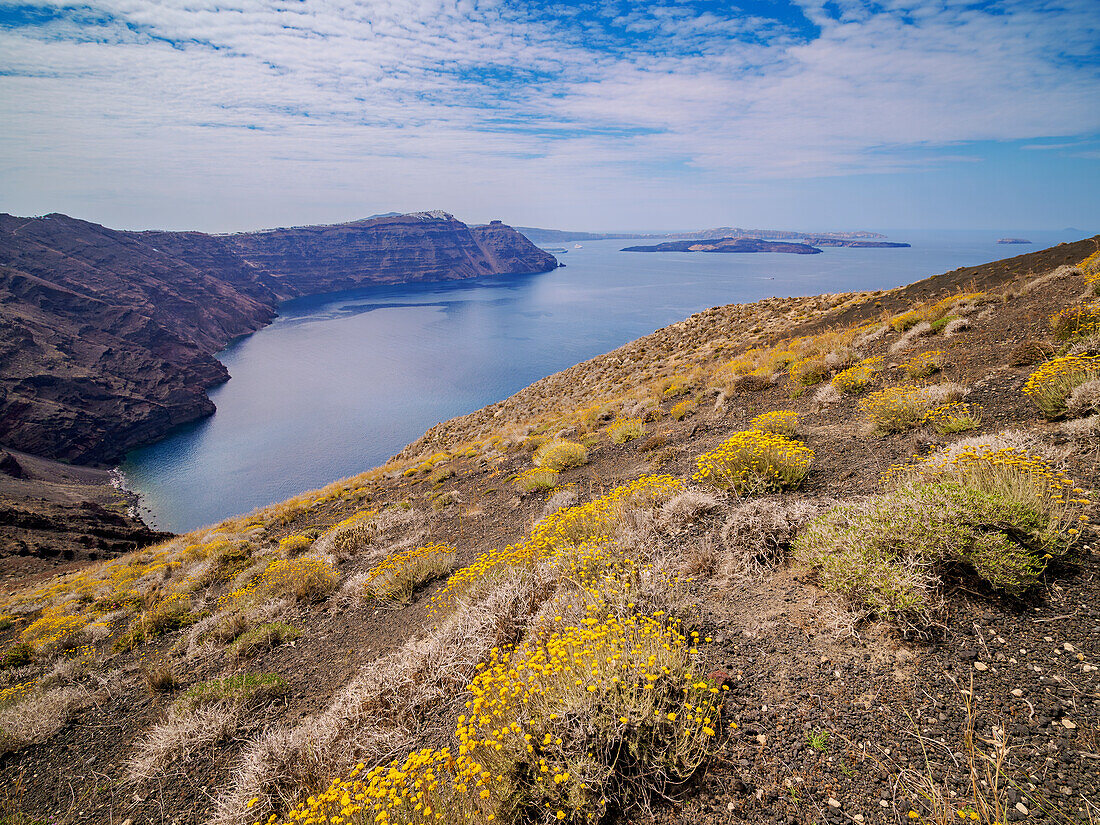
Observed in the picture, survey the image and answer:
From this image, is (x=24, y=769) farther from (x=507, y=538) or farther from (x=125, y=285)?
(x=125, y=285)

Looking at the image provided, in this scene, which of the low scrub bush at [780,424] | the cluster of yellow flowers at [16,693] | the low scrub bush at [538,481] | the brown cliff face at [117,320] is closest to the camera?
the cluster of yellow flowers at [16,693]

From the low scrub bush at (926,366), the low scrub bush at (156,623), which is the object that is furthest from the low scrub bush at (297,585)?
the low scrub bush at (926,366)

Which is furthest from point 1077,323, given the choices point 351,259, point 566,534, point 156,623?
point 351,259

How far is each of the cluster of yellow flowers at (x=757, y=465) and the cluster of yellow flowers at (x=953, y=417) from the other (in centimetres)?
186

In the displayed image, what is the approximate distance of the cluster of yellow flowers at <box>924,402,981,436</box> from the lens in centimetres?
610

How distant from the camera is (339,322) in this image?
359ft

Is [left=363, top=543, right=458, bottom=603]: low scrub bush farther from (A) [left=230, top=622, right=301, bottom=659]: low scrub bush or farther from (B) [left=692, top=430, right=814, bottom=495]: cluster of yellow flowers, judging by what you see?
(B) [left=692, top=430, right=814, bottom=495]: cluster of yellow flowers

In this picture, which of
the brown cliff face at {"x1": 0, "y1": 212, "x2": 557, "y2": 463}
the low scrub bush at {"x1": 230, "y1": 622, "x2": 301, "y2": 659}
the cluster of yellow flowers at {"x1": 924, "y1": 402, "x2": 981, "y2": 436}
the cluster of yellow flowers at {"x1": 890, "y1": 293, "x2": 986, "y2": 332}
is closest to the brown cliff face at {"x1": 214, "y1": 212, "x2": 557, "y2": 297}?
the brown cliff face at {"x1": 0, "y1": 212, "x2": 557, "y2": 463}

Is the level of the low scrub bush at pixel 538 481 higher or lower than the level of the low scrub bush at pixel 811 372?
lower

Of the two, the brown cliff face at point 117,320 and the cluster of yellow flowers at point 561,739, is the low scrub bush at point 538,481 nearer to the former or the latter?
the cluster of yellow flowers at point 561,739

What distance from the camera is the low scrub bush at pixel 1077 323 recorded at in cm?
749

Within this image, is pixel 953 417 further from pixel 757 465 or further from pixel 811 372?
pixel 811 372

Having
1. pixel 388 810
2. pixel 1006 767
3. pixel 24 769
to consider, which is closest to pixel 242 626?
pixel 24 769

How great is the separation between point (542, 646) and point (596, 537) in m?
2.08
